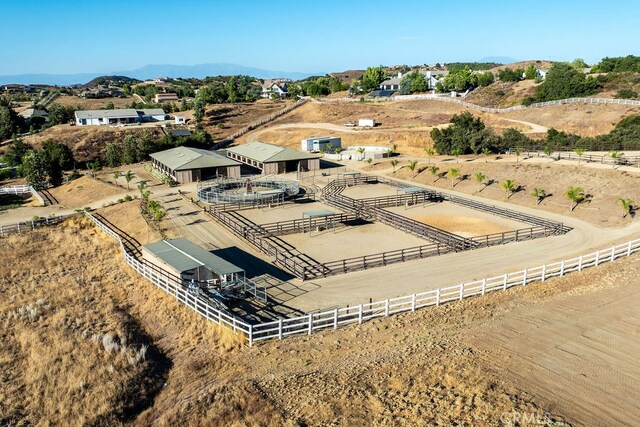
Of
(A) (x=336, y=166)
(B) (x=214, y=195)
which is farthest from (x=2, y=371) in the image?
(A) (x=336, y=166)

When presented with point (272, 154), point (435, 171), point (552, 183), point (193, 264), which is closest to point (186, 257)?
point (193, 264)

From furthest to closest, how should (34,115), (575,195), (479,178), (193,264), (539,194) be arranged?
1. (34,115)
2. (479,178)
3. (539,194)
4. (575,195)
5. (193,264)

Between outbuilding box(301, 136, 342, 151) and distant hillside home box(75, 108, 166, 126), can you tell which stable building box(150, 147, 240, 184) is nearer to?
outbuilding box(301, 136, 342, 151)

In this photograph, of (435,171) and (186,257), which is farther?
(435,171)

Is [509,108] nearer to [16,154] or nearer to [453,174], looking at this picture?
[453,174]

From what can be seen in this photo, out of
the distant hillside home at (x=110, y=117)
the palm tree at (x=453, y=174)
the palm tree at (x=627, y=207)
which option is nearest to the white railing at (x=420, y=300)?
the palm tree at (x=627, y=207)
